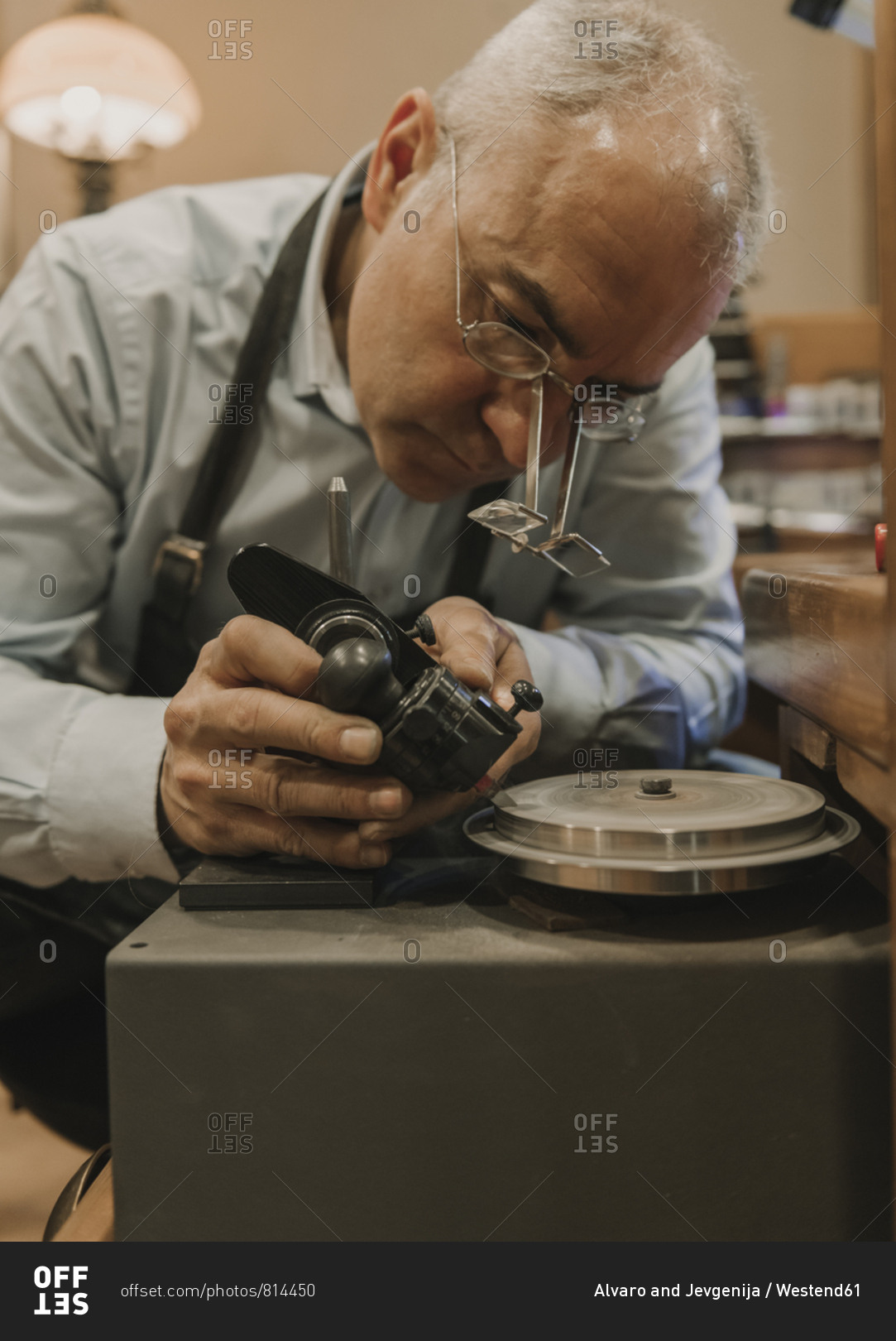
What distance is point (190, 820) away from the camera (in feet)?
1.87

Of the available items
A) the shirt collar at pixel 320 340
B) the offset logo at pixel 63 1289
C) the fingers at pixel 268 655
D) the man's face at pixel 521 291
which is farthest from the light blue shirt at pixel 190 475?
the offset logo at pixel 63 1289

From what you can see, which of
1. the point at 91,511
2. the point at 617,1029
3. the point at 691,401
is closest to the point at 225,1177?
the point at 617,1029

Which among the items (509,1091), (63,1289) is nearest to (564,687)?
(509,1091)

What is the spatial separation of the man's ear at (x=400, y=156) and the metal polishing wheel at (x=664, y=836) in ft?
1.70

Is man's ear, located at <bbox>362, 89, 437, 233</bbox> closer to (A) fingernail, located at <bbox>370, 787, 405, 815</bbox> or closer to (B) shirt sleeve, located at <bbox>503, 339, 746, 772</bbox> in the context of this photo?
(B) shirt sleeve, located at <bbox>503, 339, 746, 772</bbox>

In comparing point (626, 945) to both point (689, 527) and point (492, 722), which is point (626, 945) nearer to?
point (492, 722)

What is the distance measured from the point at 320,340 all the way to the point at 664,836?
23.9 inches

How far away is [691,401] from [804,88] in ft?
1.42

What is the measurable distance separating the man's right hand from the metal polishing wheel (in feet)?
0.23

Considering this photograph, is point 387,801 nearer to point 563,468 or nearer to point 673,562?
point 563,468

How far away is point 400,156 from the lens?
0.77 metres

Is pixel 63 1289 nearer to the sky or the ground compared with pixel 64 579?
nearer to the ground

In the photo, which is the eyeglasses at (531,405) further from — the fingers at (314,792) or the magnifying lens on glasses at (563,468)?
the fingers at (314,792)

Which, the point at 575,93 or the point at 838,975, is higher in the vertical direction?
the point at 575,93
